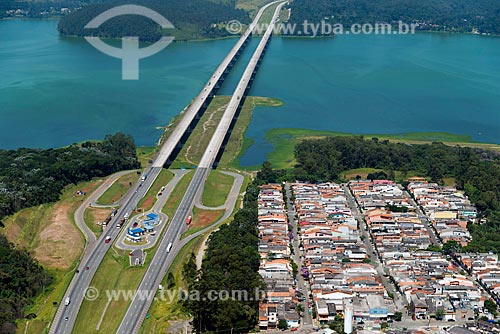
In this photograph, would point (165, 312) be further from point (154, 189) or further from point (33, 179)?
point (33, 179)

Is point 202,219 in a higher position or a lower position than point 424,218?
lower

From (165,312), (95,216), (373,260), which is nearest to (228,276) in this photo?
(165,312)

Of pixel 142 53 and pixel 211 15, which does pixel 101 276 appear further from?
pixel 211 15

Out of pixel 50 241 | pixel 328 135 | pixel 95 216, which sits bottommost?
pixel 50 241

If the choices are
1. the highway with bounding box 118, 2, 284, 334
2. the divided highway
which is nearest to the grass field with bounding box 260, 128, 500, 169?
the highway with bounding box 118, 2, 284, 334

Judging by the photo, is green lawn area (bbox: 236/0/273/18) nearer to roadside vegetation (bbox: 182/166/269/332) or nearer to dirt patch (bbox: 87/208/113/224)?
dirt patch (bbox: 87/208/113/224)

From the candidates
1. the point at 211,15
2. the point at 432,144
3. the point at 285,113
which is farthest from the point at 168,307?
the point at 211,15
